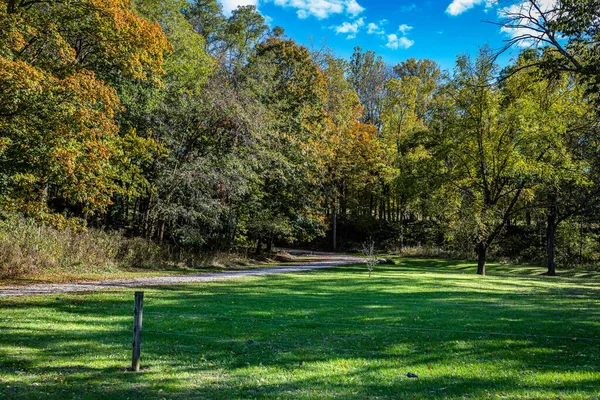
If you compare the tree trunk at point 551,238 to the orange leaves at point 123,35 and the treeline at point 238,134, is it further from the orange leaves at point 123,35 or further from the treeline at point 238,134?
the orange leaves at point 123,35

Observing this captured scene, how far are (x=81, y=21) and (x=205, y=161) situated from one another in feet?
31.7

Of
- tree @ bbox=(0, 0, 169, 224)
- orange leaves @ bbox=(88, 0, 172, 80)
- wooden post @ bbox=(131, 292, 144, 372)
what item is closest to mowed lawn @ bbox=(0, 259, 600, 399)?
wooden post @ bbox=(131, 292, 144, 372)

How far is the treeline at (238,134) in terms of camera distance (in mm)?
12836

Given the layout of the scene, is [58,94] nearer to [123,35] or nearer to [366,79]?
[123,35]

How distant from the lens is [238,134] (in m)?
24.5

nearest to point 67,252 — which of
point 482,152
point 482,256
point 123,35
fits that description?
point 123,35

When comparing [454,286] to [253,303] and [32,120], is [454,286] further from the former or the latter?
[32,120]

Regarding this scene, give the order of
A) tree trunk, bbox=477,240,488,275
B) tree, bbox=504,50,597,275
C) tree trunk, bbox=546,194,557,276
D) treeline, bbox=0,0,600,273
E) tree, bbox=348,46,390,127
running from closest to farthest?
treeline, bbox=0,0,600,273, tree, bbox=504,50,597,275, tree trunk, bbox=477,240,488,275, tree trunk, bbox=546,194,557,276, tree, bbox=348,46,390,127

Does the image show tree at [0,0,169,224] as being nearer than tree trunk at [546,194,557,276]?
Yes

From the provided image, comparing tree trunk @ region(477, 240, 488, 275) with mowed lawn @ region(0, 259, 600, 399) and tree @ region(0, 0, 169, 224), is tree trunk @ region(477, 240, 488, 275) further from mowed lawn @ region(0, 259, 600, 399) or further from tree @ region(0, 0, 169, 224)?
tree @ region(0, 0, 169, 224)

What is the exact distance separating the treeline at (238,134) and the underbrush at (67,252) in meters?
1.24

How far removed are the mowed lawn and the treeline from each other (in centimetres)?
527

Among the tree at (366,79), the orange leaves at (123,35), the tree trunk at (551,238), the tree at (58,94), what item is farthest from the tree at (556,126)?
the tree at (366,79)

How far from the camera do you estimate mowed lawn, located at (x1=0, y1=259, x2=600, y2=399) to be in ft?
16.7
